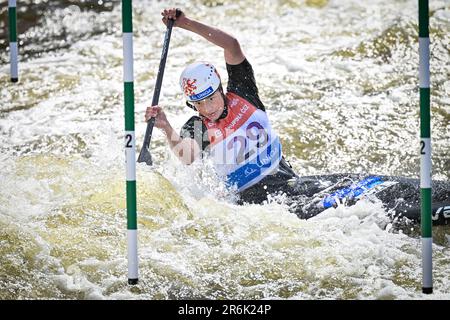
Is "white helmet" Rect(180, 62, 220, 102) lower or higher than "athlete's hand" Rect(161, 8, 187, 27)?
A: lower

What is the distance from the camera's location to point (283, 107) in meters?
9.62

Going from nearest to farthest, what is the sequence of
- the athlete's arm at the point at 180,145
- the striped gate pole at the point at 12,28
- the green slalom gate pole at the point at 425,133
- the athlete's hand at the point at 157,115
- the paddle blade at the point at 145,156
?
the green slalom gate pole at the point at 425,133, the athlete's hand at the point at 157,115, the athlete's arm at the point at 180,145, the paddle blade at the point at 145,156, the striped gate pole at the point at 12,28

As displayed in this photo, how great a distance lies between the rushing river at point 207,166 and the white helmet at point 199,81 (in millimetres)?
609

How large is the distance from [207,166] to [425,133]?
2219 mm

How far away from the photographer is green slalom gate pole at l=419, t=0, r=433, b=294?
4.85 metres

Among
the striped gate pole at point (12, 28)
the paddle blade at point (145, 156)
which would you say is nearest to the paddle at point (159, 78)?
the paddle blade at point (145, 156)

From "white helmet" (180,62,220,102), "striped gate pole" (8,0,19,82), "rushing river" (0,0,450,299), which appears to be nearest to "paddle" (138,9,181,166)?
"white helmet" (180,62,220,102)

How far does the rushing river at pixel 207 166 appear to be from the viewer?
552cm

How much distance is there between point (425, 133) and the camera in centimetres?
489

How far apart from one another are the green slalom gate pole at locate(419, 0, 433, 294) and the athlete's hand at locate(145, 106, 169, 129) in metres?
2.12

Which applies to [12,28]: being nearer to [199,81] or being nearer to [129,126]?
[199,81]

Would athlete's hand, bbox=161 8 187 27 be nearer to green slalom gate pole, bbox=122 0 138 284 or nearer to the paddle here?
the paddle

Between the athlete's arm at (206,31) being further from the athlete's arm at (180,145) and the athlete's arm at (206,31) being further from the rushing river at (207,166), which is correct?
the rushing river at (207,166)
